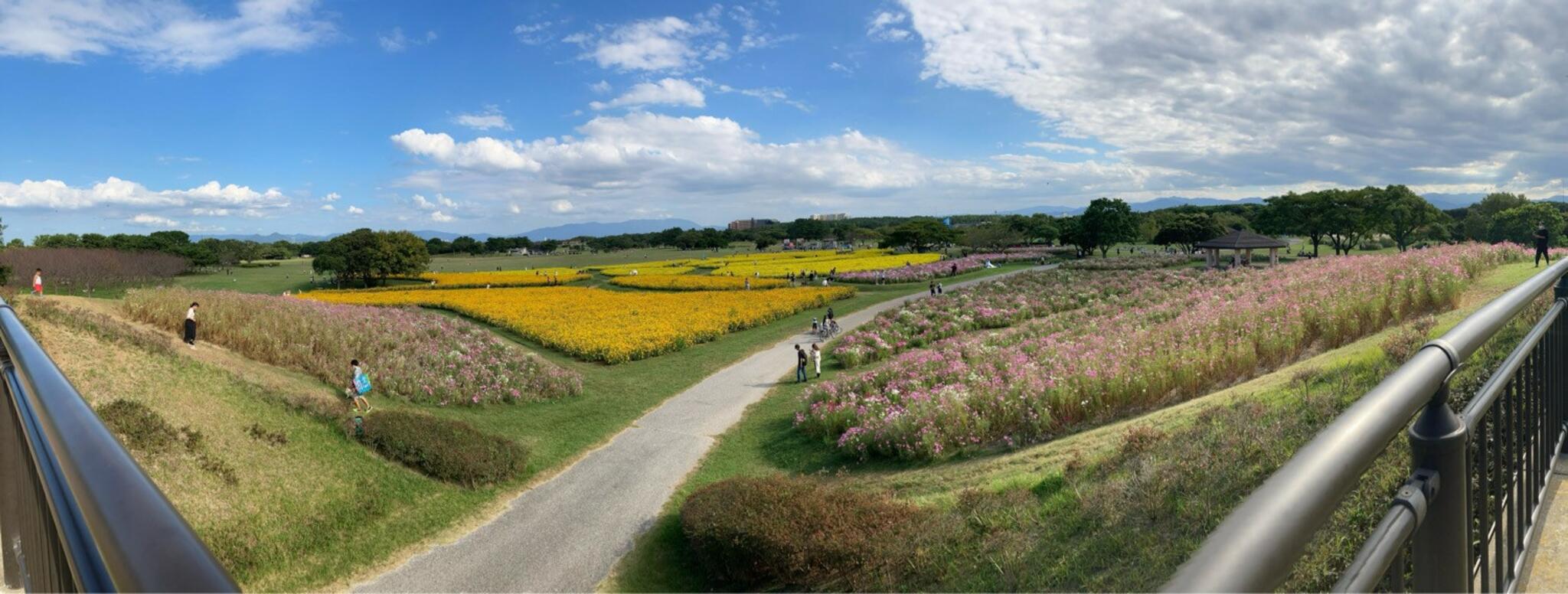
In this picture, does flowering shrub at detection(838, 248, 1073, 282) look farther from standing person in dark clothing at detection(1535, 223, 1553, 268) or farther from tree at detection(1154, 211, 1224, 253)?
standing person in dark clothing at detection(1535, 223, 1553, 268)

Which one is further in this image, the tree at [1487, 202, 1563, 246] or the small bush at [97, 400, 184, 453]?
the tree at [1487, 202, 1563, 246]

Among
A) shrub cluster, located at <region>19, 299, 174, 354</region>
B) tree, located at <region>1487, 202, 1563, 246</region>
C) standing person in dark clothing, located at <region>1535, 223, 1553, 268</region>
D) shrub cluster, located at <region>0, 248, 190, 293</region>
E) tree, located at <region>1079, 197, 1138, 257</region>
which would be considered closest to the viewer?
standing person in dark clothing, located at <region>1535, 223, 1553, 268</region>

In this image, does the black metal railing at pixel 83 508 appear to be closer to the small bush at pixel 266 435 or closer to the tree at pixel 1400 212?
the small bush at pixel 266 435

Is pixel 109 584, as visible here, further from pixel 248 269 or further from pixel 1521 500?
pixel 248 269

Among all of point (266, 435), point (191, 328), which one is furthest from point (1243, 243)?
point (191, 328)

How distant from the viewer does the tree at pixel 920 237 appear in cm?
8988

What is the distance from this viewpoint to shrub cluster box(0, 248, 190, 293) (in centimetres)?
3019

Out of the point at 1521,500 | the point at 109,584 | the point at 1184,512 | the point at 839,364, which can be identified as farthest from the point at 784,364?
the point at 109,584

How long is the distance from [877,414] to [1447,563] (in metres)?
12.5

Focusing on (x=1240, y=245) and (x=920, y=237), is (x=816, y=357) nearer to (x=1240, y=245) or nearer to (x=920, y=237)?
(x=1240, y=245)

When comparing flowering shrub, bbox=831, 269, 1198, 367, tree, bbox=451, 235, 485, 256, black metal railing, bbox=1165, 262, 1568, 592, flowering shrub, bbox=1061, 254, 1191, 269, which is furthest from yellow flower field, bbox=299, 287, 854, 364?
tree, bbox=451, 235, 485, 256

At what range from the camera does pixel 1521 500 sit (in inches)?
99.3

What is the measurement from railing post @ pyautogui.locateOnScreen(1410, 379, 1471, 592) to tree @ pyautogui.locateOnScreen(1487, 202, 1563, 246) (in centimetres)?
7062

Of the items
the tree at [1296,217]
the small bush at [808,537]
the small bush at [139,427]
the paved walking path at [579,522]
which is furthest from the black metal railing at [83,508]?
the tree at [1296,217]
